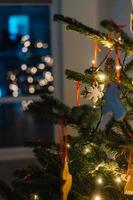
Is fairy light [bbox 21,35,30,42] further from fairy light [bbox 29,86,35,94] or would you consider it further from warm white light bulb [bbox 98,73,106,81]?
warm white light bulb [bbox 98,73,106,81]

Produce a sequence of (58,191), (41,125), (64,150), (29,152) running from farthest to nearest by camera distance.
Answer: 1. (41,125)
2. (29,152)
3. (58,191)
4. (64,150)

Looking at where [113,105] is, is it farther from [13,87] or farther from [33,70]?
[33,70]

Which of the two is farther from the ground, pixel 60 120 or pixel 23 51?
pixel 23 51

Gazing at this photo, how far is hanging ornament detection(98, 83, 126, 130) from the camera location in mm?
966

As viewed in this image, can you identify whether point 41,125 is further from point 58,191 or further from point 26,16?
point 58,191

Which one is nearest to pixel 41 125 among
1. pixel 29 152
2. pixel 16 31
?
pixel 29 152

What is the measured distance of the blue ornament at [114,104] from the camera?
38.0 inches

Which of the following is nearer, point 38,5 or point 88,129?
point 88,129

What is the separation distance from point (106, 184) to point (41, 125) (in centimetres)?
228

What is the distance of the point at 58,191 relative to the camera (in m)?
1.26

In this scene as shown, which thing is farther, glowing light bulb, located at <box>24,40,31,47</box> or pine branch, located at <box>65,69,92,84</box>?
glowing light bulb, located at <box>24,40,31,47</box>

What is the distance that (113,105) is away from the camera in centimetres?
97

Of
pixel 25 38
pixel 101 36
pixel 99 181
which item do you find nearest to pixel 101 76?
pixel 101 36

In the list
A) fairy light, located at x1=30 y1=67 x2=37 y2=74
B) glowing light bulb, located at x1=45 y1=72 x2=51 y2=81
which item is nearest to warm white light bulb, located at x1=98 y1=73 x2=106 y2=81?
glowing light bulb, located at x1=45 y1=72 x2=51 y2=81
